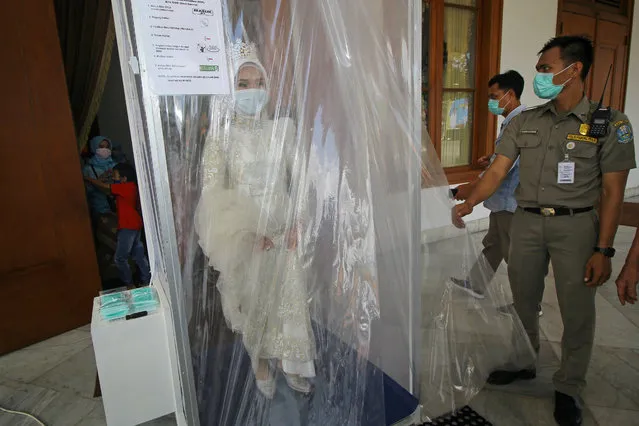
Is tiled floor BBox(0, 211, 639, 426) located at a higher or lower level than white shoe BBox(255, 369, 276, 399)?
lower

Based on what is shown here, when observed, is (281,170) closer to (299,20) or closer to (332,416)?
(299,20)

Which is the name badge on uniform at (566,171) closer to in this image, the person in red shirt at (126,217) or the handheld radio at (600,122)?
the handheld radio at (600,122)

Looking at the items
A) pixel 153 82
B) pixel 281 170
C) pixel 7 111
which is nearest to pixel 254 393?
pixel 281 170

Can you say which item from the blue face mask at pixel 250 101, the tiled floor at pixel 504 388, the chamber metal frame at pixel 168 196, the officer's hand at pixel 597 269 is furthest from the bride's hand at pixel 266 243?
the officer's hand at pixel 597 269

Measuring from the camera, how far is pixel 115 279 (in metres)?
3.04

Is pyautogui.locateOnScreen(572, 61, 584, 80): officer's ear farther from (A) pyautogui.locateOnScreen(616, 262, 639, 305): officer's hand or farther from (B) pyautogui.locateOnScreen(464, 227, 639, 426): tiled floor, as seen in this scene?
(B) pyautogui.locateOnScreen(464, 227, 639, 426): tiled floor

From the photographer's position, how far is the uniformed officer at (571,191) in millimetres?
1410

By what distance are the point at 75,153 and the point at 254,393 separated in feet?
5.92

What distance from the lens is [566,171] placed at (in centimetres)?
146

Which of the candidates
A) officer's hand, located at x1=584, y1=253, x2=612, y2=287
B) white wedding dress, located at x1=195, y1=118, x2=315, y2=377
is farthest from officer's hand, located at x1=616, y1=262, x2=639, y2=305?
white wedding dress, located at x1=195, y1=118, x2=315, y2=377

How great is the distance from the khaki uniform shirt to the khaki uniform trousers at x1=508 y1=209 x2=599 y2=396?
73mm

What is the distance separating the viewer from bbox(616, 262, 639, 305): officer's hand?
1.30 meters

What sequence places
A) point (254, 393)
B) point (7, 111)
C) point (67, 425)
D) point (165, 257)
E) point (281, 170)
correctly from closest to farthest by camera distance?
point (165, 257)
point (281, 170)
point (254, 393)
point (67, 425)
point (7, 111)

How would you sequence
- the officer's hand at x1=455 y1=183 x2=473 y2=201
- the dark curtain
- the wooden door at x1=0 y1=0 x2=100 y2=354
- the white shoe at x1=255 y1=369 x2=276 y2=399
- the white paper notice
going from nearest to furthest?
the white paper notice, the white shoe at x1=255 y1=369 x2=276 y2=399, the officer's hand at x1=455 y1=183 x2=473 y2=201, the wooden door at x1=0 y1=0 x2=100 y2=354, the dark curtain
